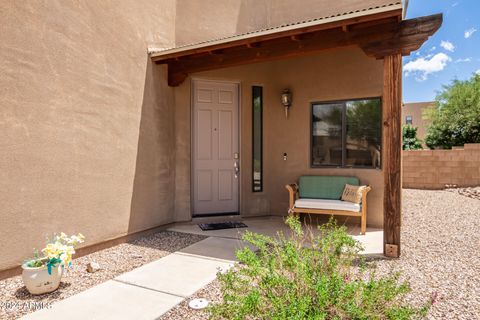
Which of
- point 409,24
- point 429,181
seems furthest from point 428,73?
point 409,24

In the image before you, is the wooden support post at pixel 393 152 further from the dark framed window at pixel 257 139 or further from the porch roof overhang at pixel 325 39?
the dark framed window at pixel 257 139

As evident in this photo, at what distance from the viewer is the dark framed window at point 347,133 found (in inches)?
215

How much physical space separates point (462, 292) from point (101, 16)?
17.3ft

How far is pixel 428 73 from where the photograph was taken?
112 meters

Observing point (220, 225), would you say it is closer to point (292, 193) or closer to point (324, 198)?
point (292, 193)

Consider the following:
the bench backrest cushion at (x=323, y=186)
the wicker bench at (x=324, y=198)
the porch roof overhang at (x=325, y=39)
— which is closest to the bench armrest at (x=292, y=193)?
the wicker bench at (x=324, y=198)

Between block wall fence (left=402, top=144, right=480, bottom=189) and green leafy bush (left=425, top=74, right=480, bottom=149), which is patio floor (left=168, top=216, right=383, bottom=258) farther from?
green leafy bush (left=425, top=74, right=480, bottom=149)

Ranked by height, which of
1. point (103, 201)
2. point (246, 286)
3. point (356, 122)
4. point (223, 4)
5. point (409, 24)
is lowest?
point (246, 286)

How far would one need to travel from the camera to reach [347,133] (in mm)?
5695

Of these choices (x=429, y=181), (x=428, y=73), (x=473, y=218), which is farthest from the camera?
(x=428, y=73)

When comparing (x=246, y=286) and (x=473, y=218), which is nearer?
(x=246, y=286)

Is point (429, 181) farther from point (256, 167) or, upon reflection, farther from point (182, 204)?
point (182, 204)

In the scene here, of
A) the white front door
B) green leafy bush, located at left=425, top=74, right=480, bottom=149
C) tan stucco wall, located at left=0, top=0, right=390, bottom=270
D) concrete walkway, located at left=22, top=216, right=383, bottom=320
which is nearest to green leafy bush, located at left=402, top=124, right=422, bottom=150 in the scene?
green leafy bush, located at left=425, top=74, right=480, bottom=149

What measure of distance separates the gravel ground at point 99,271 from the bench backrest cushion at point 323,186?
2202 millimetres
